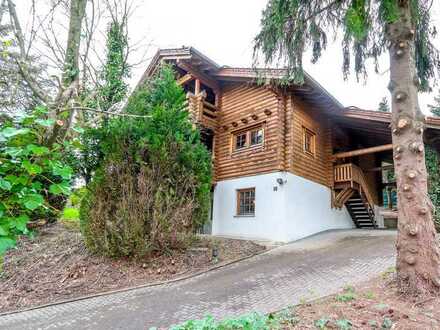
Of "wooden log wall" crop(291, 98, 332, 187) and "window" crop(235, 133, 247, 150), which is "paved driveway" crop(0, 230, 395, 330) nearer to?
"wooden log wall" crop(291, 98, 332, 187)

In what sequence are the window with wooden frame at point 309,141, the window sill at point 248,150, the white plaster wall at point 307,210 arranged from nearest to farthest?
the white plaster wall at point 307,210 < the window sill at point 248,150 < the window with wooden frame at point 309,141

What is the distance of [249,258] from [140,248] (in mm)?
3189

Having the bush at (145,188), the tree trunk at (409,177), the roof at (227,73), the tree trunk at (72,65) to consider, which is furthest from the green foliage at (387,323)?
the roof at (227,73)

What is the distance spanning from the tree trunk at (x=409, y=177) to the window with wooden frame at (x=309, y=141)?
7.37 m

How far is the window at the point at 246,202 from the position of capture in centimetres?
1180

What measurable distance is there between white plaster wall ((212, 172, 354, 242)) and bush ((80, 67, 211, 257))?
11.5ft

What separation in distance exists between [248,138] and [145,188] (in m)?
6.34

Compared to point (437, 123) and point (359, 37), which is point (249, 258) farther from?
point (437, 123)

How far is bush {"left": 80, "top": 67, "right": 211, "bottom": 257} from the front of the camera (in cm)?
714

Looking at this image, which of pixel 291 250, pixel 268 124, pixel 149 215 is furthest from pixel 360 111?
pixel 149 215

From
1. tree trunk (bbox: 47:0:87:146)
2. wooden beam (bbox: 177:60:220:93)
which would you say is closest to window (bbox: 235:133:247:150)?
wooden beam (bbox: 177:60:220:93)

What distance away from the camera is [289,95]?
461 inches

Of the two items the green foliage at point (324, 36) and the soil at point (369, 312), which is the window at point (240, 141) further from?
the soil at point (369, 312)

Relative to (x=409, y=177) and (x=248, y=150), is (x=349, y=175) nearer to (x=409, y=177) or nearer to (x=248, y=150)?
(x=248, y=150)
